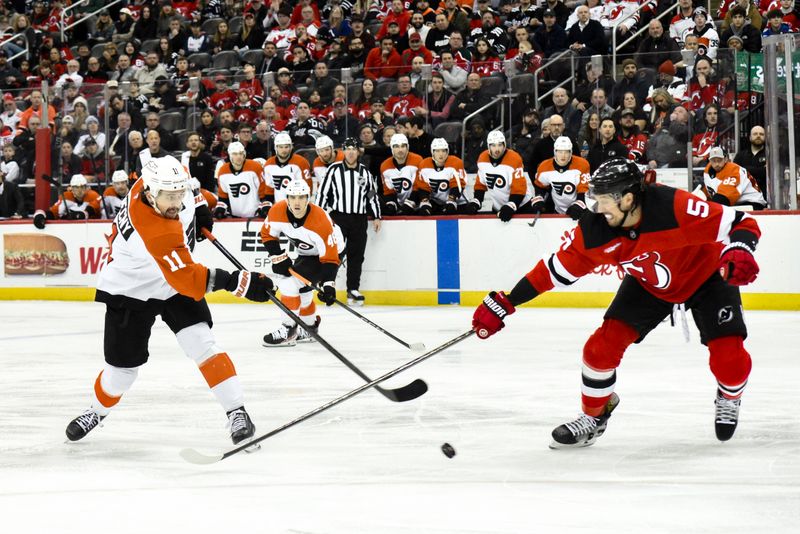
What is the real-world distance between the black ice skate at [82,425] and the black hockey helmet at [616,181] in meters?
2.16

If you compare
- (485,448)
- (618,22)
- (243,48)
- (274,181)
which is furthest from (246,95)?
(485,448)

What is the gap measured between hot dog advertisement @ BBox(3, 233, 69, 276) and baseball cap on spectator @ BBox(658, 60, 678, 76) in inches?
254

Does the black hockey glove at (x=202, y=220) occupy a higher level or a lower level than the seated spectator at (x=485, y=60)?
lower

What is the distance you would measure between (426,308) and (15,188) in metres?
5.22

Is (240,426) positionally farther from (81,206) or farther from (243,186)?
(81,206)

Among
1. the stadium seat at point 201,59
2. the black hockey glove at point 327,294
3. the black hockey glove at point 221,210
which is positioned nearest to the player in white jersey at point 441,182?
the black hockey glove at point 221,210

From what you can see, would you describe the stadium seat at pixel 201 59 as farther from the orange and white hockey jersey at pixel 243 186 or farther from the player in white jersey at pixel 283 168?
the player in white jersey at pixel 283 168

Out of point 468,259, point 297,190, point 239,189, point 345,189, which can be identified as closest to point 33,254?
point 239,189

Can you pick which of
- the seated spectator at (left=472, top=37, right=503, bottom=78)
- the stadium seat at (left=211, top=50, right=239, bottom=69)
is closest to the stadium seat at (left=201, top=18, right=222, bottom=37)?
the stadium seat at (left=211, top=50, right=239, bottom=69)

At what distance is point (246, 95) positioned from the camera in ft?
40.5

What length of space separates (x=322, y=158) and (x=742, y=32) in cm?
418

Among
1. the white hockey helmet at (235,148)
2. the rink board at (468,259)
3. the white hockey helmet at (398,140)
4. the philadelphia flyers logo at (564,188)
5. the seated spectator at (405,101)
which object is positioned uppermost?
the seated spectator at (405,101)

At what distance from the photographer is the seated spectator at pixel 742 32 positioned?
11.3 m

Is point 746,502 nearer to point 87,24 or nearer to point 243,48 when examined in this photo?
point 243,48
